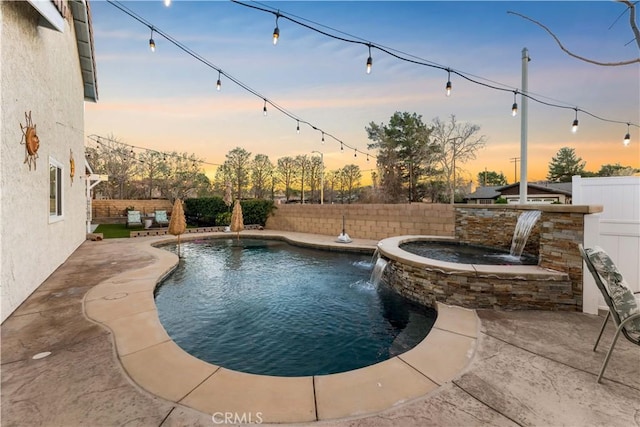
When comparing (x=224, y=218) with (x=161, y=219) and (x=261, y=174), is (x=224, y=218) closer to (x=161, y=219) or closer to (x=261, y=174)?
(x=161, y=219)

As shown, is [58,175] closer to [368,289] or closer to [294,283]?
[294,283]

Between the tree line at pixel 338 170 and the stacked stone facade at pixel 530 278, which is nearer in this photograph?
the stacked stone facade at pixel 530 278

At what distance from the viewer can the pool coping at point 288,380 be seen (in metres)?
1.85

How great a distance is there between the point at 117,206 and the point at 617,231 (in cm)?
2582

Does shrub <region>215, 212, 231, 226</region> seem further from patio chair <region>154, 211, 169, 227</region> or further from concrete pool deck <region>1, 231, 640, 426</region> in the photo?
concrete pool deck <region>1, 231, 640, 426</region>

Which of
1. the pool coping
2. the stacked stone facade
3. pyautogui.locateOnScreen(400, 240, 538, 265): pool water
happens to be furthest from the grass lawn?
the stacked stone facade

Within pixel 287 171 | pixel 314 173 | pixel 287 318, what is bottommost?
pixel 287 318

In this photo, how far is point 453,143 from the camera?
2441 cm

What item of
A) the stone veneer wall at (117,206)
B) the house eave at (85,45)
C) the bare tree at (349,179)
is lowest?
the stone veneer wall at (117,206)

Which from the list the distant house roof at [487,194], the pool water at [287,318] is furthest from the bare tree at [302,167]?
the pool water at [287,318]

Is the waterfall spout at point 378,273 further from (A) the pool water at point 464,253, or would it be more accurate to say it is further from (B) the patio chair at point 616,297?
(B) the patio chair at point 616,297

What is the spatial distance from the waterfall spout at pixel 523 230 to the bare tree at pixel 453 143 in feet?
64.4

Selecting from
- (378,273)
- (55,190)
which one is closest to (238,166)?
(55,190)

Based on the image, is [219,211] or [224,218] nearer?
[224,218]
